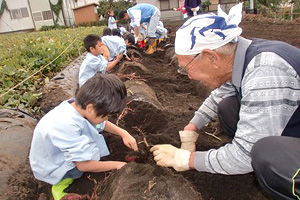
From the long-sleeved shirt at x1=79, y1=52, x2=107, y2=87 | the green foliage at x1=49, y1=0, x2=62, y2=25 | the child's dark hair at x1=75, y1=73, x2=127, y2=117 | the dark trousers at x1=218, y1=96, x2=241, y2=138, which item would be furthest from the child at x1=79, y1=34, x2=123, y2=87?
the green foliage at x1=49, y1=0, x2=62, y2=25

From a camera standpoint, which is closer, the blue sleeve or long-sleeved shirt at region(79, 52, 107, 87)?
the blue sleeve

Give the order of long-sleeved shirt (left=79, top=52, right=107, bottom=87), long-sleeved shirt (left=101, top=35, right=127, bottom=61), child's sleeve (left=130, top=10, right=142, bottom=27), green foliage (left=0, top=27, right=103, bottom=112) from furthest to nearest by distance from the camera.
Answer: child's sleeve (left=130, top=10, right=142, bottom=27) < long-sleeved shirt (left=101, top=35, right=127, bottom=61) < long-sleeved shirt (left=79, top=52, right=107, bottom=87) < green foliage (left=0, top=27, right=103, bottom=112)

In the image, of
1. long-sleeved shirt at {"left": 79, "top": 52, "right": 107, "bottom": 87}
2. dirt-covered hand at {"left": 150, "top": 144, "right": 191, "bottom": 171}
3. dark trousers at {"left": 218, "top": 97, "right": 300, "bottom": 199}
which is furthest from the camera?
long-sleeved shirt at {"left": 79, "top": 52, "right": 107, "bottom": 87}

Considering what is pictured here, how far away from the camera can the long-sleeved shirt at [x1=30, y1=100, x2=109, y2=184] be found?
57.2 inches

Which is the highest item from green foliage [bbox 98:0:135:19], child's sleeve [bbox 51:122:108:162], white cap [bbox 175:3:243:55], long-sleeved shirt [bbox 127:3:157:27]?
green foliage [bbox 98:0:135:19]

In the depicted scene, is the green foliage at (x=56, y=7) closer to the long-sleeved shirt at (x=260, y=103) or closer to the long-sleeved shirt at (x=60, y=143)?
the long-sleeved shirt at (x=60, y=143)

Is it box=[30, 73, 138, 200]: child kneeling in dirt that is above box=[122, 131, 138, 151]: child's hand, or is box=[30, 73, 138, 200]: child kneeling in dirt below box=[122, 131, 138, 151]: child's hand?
above

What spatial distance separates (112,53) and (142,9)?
2699 millimetres

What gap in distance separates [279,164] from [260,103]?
0.27m

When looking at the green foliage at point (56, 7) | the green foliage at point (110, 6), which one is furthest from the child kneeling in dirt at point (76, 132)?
the green foliage at point (56, 7)

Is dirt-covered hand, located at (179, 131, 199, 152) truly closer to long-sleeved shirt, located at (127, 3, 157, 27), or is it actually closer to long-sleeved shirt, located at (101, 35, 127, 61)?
long-sleeved shirt, located at (101, 35, 127, 61)

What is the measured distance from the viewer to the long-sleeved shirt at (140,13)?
7273mm

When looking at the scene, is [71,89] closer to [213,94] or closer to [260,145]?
[213,94]

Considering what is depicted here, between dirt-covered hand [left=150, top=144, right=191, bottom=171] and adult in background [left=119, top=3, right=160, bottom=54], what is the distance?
634 centimetres
